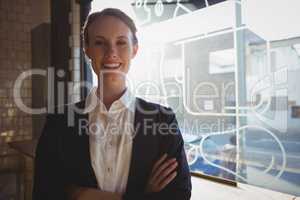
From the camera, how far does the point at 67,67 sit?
229cm

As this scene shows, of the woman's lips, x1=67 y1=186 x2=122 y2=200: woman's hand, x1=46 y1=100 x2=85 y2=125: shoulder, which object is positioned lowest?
x1=67 y1=186 x2=122 y2=200: woman's hand

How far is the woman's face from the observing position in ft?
3.27

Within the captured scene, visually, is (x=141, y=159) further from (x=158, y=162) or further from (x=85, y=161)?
(x=85, y=161)

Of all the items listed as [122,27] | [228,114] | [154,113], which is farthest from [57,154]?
[228,114]

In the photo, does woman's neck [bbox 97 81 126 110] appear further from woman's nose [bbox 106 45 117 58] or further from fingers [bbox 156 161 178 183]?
fingers [bbox 156 161 178 183]

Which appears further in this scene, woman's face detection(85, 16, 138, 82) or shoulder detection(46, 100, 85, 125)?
shoulder detection(46, 100, 85, 125)

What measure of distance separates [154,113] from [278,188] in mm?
586

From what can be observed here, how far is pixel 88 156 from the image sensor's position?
1.06m

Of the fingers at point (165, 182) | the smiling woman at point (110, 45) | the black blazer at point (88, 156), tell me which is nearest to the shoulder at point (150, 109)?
the black blazer at point (88, 156)

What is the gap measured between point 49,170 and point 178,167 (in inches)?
19.6

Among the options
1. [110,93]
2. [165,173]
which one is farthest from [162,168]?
[110,93]

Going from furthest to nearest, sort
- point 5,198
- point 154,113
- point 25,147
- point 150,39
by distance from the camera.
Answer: point 5,198
point 25,147
point 150,39
point 154,113

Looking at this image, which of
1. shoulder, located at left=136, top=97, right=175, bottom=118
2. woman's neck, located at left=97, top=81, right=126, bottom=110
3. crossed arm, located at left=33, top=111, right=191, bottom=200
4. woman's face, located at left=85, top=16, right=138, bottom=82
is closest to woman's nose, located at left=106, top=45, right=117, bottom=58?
woman's face, located at left=85, top=16, right=138, bottom=82

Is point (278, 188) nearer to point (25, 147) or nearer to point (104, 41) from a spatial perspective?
point (104, 41)
